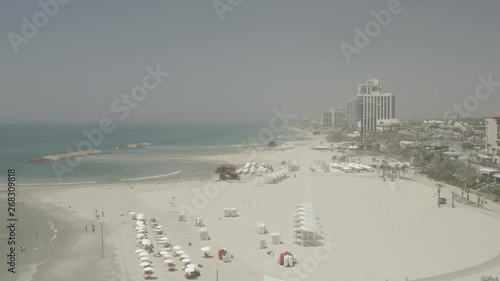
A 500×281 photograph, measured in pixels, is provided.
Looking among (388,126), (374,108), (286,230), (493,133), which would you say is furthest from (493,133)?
(374,108)

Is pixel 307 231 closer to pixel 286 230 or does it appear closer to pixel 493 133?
pixel 286 230

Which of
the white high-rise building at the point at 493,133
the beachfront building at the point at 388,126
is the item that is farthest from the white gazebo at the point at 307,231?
the beachfront building at the point at 388,126

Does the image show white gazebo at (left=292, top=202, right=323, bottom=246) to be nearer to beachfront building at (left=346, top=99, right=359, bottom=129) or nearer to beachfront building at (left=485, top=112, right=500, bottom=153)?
beachfront building at (left=485, top=112, right=500, bottom=153)

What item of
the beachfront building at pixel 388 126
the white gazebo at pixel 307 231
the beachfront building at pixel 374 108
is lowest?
the white gazebo at pixel 307 231

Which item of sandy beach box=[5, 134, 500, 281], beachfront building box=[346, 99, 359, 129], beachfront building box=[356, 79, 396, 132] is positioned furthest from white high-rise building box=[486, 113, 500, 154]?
beachfront building box=[346, 99, 359, 129]

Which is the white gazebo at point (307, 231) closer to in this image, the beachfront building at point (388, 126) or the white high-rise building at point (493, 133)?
the white high-rise building at point (493, 133)

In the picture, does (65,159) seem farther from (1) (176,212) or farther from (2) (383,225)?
(2) (383,225)
